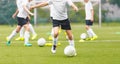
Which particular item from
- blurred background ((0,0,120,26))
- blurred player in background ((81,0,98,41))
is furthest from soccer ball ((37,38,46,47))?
blurred background ((0,0,120,26))

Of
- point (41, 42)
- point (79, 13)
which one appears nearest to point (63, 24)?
point (41, 42)

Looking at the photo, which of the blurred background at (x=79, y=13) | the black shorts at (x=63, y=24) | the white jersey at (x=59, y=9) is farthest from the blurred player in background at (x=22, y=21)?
the blurred background at (x=79, y=13)

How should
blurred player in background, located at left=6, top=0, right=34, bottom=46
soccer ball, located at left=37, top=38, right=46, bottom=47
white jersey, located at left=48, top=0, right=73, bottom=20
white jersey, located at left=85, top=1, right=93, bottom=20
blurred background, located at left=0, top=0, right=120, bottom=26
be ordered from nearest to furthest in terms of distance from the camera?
white jersey, located at left=48, top=0, right=73, bottom=20 < soccer ball, located at left=37, top=38, right=46, bottom=47 < blurred player in background, located at left=6, top=0, right=34, bottom=46 < white jersey, located at left=85, top=1, right=93, bottom=20 < blurred background, located at left=0, top=0, right=120, bottom=26

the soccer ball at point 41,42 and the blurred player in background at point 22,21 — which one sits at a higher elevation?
the blurred player in background at point 22,21

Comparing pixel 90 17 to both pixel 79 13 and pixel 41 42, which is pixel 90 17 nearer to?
pixel 41 42

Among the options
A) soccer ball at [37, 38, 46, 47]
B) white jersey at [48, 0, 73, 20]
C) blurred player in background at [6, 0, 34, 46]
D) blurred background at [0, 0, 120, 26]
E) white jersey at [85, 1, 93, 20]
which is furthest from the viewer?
blurred background at [0, 0, 120, 26]

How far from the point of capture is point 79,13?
137ft

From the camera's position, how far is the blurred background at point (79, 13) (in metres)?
40.9

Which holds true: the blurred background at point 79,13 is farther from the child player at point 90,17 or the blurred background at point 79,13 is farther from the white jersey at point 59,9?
the white jersey at point 59,9

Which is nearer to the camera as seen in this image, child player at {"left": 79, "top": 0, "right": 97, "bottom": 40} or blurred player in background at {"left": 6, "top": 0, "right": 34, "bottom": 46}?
blurred player in background at {"left": 6, "top": 0, "right": 34, "bottom": 46}

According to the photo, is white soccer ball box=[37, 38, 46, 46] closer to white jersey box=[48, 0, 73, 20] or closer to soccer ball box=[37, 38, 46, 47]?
soccer ball box=[37, 38, 46, 47]

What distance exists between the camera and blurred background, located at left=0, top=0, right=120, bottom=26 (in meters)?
40.9

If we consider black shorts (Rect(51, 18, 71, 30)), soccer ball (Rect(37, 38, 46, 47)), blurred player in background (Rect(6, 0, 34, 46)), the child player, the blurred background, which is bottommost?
the blurred background

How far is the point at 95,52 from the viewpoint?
1353 centimetres
